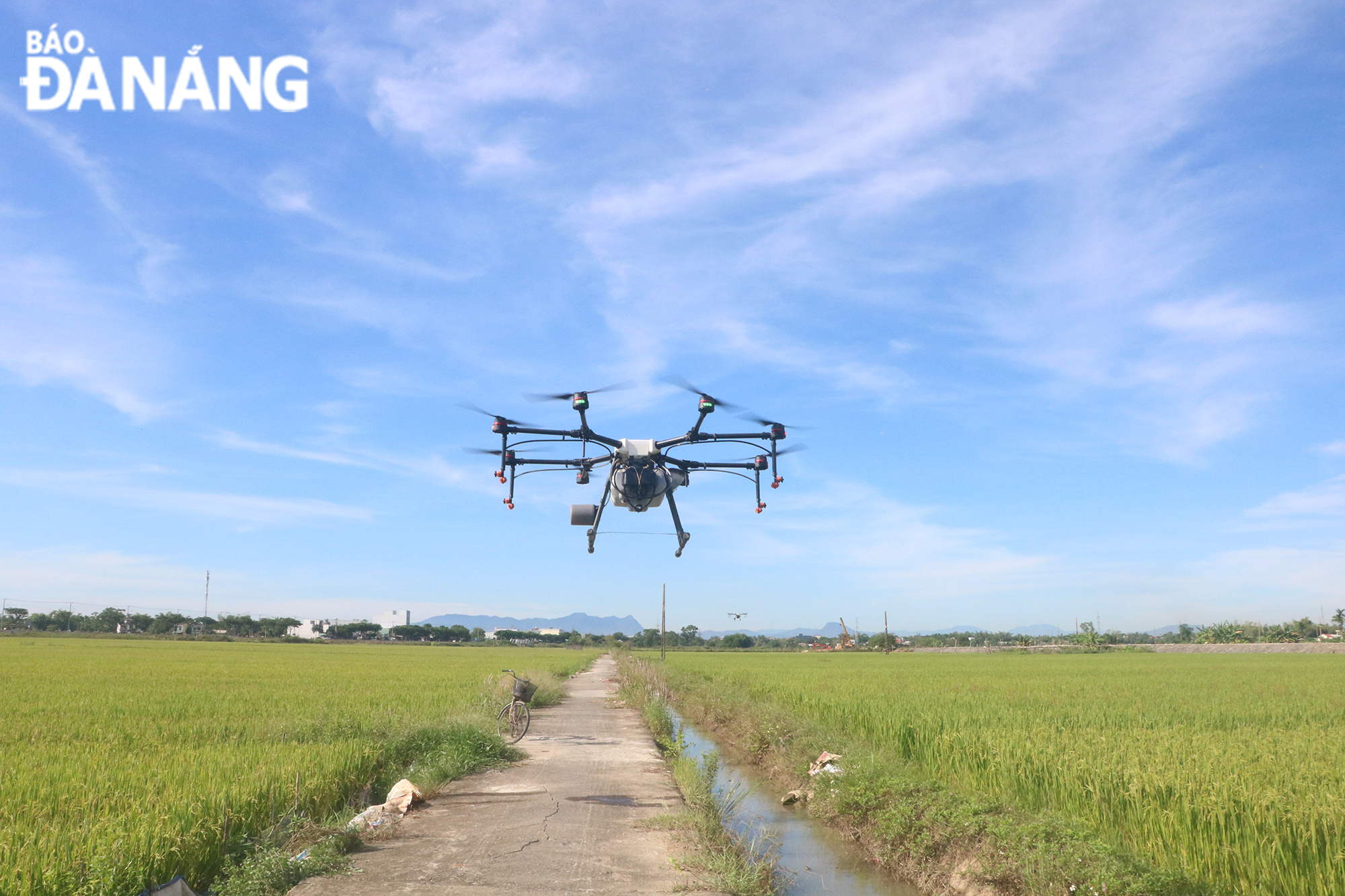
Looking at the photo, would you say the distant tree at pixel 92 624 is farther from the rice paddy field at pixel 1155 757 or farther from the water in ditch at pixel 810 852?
the water in ditch at pixel 810 852

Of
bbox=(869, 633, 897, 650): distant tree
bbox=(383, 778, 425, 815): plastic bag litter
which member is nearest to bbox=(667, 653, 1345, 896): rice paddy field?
bbox=(383, 778, 425, 815): plastic bag litter

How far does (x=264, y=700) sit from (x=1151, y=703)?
2335 cm

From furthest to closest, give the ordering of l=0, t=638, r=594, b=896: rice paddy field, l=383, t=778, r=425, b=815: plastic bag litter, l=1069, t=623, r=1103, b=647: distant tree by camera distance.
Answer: l=1069, t=623, r=1103, b=647: distant tree, l=383, t=778, r=425, b=815: plastic bag litter, l=0, t=638, r=594, b=896: rice paddy field

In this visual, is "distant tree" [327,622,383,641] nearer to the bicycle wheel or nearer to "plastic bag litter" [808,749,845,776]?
the bicycle wheel

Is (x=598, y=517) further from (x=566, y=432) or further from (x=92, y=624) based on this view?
(x=92, y=624)

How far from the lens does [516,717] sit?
51.4 ft

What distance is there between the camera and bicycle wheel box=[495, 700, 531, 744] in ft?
50.4

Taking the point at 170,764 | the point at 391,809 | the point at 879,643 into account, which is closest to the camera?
the point at 391,809

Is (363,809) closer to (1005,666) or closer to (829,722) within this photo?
(829,722)

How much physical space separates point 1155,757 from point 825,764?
15.1 ft

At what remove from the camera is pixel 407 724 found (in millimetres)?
14281

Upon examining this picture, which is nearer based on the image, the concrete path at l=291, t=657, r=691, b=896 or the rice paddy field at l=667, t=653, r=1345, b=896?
the rice paddy field at l=667, t=653, r=1345, b=896

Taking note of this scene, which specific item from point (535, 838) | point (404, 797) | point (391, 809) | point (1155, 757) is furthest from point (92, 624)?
point (1155, 757)

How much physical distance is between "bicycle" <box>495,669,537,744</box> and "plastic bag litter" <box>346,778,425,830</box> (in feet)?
15.6
